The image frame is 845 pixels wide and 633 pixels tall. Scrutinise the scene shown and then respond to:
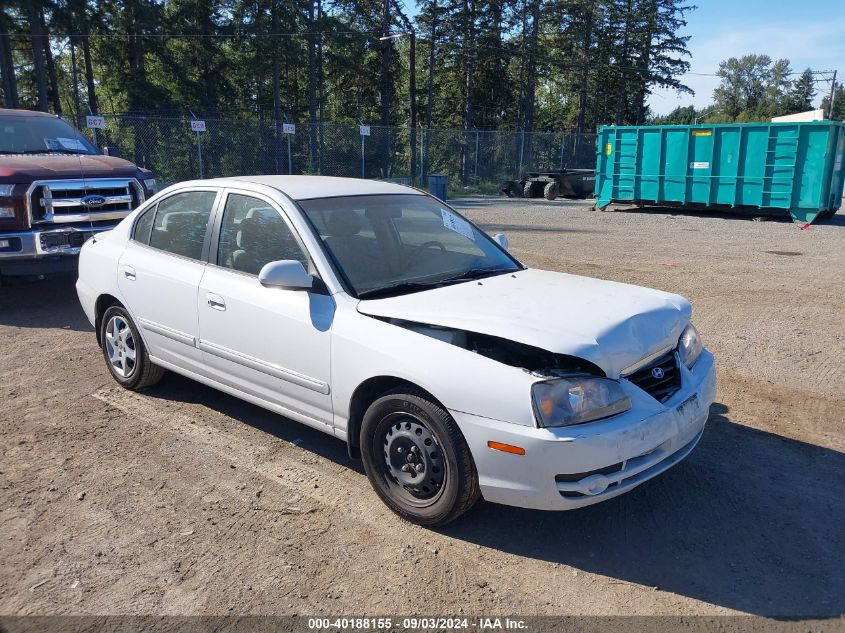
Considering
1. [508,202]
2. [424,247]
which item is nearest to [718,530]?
[424,247]

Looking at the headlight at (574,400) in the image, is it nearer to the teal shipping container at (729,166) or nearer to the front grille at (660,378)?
the front grille at (660,378)

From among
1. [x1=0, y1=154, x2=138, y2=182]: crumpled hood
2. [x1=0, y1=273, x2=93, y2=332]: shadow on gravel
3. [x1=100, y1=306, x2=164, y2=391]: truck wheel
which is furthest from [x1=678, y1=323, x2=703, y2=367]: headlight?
[x1=0, y1=154, x2=138, y2=182]: crumpled hood

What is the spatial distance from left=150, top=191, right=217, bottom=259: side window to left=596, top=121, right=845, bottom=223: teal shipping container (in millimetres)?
18123

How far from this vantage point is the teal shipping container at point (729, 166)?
724 inches

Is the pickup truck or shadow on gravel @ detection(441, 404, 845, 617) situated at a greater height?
the pickup truck

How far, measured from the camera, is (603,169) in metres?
23.1

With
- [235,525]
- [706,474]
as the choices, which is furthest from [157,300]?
[706,474]

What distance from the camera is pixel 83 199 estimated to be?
788 cm

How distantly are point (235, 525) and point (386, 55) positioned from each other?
4138 cm

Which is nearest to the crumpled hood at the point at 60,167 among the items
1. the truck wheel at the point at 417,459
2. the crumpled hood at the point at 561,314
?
the crumpled hood at the point at 561,314

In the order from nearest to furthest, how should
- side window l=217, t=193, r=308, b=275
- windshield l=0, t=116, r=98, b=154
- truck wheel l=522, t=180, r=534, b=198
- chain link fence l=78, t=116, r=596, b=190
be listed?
side window l=217, t=193, r=308, b=275 → windshield l=0, t=116, r=98, b=154 → chain link fence l=78, t=116, r=596, b=190 → truck wheel l=522, t=180, r=534, b=198

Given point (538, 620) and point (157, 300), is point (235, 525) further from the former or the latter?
point (157, 300)

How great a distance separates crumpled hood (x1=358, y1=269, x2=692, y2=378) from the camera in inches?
127

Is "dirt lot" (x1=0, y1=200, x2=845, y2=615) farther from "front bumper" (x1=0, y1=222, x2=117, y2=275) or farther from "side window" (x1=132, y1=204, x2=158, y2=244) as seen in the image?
"front bumper" (x1=0, y1=222, x2=117, y2=275)
